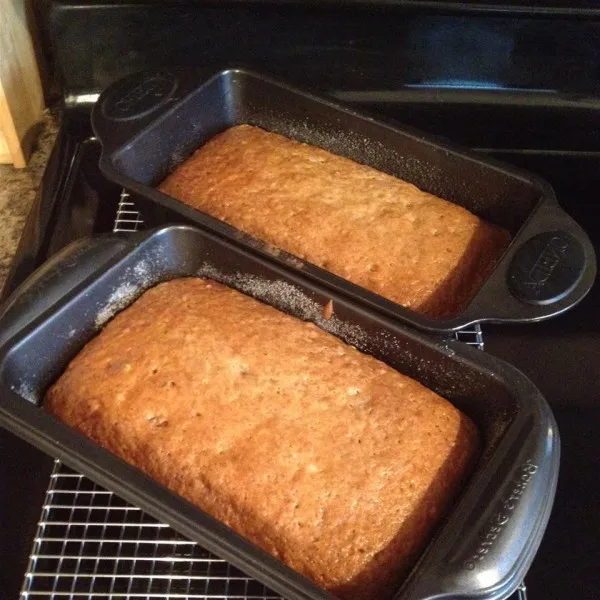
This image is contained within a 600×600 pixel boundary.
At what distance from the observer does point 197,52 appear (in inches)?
54.6

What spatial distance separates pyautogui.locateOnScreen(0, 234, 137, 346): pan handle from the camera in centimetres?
98

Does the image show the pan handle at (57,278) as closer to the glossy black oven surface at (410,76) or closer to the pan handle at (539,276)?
the glossy black oven surface at (410,76)

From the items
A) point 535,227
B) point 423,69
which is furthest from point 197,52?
point 535,227

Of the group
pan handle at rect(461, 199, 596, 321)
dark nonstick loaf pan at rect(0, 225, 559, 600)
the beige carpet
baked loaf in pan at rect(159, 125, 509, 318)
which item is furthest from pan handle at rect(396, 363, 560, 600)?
the beige carpet

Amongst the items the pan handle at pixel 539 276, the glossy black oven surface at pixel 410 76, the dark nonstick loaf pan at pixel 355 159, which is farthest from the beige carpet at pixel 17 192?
the pan handle at pixel 539 276

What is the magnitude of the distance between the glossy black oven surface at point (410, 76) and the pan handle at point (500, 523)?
326mm

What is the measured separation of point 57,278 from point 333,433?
1.40 ft

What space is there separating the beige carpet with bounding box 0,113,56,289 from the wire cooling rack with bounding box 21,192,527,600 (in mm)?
488

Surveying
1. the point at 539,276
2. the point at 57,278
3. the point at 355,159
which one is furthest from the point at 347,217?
the point at 57,278

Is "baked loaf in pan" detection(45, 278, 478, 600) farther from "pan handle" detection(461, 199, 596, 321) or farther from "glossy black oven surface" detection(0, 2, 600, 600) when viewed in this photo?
"glossy black oven surface" detection(0, 2, 600, 600)

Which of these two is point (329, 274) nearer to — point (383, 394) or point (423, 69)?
point (383, 394)

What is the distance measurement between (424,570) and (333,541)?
0.14m

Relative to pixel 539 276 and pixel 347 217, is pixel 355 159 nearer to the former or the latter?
pixel 347 217

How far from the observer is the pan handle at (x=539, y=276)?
1.00 meters
